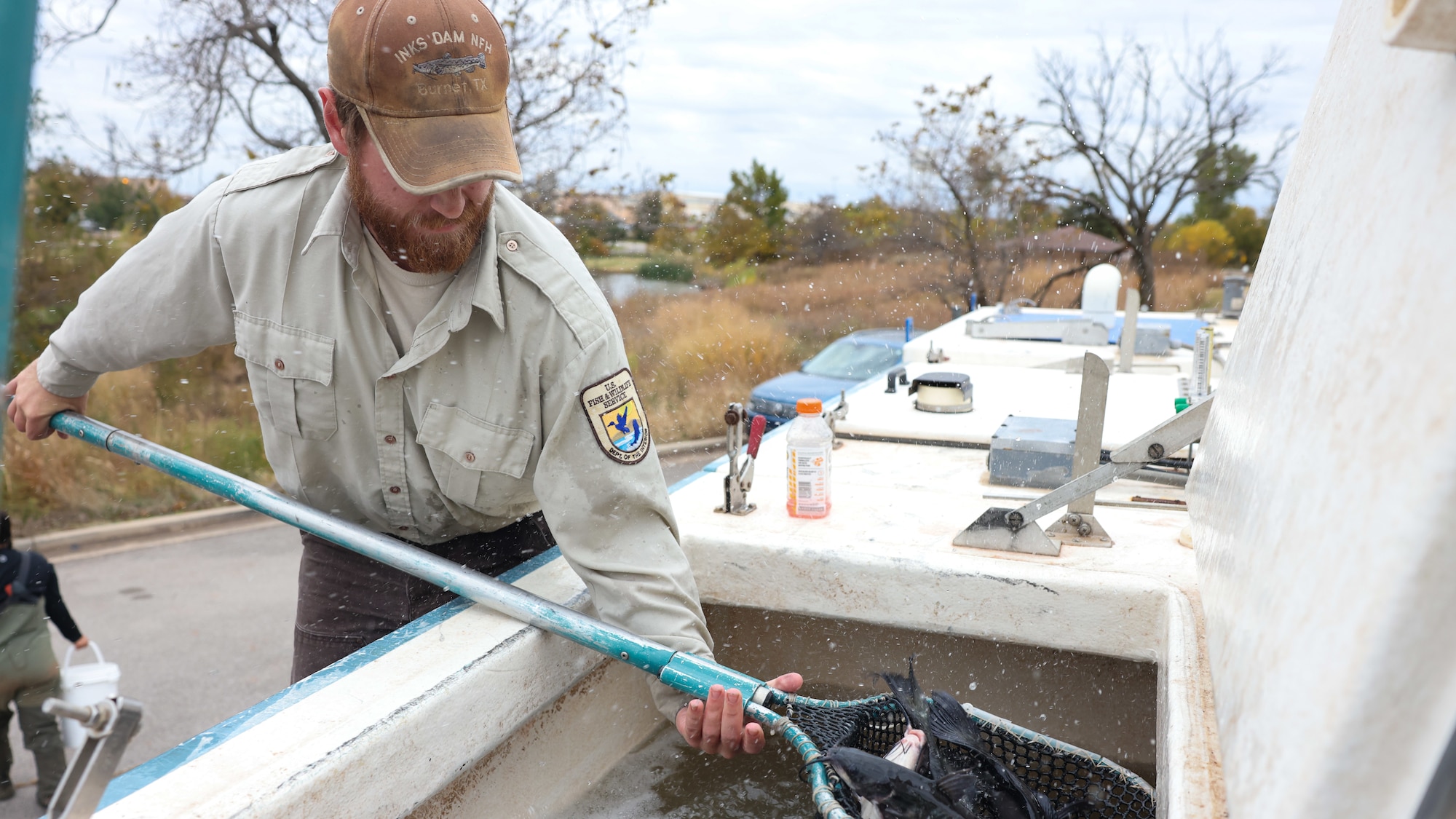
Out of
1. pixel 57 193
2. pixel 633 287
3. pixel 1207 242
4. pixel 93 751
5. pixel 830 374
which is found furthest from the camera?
pixel 1207 242

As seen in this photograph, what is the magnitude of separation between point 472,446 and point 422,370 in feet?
0.61

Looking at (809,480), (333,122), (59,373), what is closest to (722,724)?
(809,480)

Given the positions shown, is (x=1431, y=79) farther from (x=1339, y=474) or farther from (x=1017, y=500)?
(x=1017, y=500)

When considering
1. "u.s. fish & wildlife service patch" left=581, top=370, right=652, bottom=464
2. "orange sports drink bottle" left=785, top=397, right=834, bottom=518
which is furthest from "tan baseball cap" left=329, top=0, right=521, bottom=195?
"orange sports drink bottle" left=785, top=397, right=834, bottom=518

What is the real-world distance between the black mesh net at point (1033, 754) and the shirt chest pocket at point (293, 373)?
3.86 ft

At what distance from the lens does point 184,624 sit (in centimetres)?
732

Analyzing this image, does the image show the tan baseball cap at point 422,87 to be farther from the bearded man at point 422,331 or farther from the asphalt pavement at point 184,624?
the asphalt pavement at point 184,624

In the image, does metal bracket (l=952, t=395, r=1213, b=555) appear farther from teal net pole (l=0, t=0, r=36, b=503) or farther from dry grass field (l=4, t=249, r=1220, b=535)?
dry grass field (l=4, t=249, r=1220, b=535)

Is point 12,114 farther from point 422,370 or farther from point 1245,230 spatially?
point 1245,230

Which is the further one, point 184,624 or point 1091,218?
point 1091,218

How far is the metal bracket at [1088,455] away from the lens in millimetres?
2160

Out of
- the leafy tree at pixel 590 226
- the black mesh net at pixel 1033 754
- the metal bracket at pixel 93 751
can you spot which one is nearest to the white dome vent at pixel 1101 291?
the leafy tree at pixel 590 226

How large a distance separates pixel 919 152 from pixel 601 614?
1510 cm

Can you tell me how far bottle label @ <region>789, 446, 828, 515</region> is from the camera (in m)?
2.43
